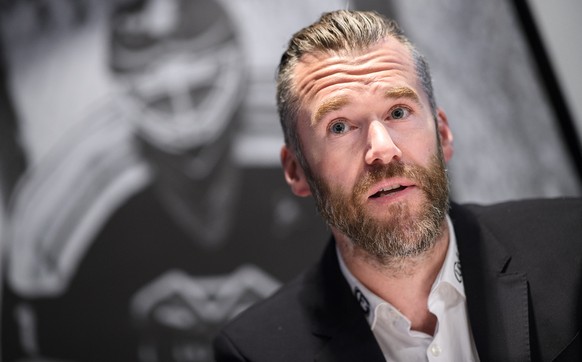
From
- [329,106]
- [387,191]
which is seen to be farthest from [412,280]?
[329,106]

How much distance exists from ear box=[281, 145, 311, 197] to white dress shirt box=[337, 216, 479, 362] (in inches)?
13.7

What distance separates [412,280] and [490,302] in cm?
20

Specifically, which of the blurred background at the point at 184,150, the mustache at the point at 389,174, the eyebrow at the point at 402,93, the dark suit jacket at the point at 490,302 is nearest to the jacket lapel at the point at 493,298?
the dark suit jacket at the point at 490,302

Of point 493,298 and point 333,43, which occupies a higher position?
point 333,43

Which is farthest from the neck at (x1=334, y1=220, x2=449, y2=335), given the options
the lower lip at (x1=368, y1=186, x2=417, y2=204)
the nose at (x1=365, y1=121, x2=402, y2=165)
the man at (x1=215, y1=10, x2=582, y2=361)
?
the nose at (x1=365, y1=121, x2=402, y2=165)

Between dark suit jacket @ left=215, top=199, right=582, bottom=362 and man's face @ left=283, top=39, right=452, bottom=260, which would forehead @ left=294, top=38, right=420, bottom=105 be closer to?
man's face @ left=283, top=39, right=452, bottom=260

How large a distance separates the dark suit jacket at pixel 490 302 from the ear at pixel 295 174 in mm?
194

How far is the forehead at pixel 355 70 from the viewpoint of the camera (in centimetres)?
161

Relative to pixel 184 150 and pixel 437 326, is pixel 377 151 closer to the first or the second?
pixel 437 326

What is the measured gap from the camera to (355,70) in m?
1.63

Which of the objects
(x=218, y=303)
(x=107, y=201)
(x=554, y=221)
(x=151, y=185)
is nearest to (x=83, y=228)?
(x=107, y=201)

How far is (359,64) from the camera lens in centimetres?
164

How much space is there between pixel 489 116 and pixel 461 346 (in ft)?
3.49

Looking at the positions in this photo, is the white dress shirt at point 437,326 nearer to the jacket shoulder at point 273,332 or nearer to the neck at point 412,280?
the neck at point 412,280
